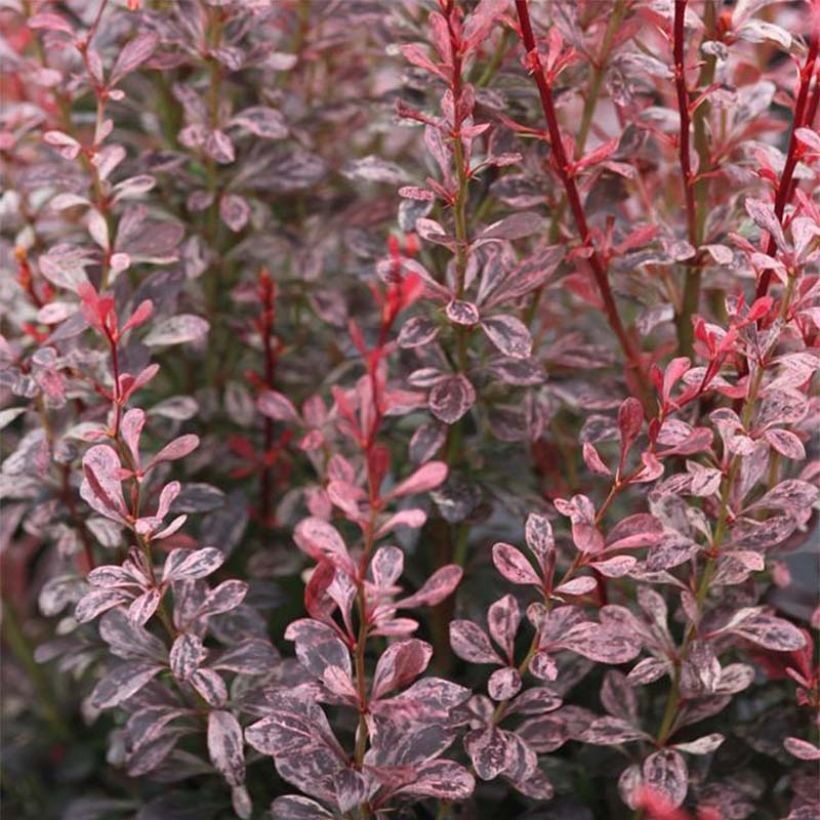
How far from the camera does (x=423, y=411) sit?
1.21 meters

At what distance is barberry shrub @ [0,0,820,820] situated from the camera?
0.84m

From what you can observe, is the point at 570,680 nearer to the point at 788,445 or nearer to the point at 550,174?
the point at 788,445

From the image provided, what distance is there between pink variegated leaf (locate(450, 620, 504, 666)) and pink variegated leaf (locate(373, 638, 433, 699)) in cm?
6

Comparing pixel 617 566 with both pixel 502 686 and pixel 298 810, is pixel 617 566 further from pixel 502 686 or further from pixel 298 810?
pixel 298 810

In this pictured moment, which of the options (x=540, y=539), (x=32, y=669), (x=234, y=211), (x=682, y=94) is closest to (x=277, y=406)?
(x=234, y=211)

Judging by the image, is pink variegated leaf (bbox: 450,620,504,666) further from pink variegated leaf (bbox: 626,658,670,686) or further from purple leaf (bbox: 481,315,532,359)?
purple leaf (bbox: 481,315,532,359)

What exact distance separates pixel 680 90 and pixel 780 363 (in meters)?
0.20

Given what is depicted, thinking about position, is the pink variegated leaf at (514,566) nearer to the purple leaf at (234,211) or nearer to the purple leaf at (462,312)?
the purple leaf at (462,312)

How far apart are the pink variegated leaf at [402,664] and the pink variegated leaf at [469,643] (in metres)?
0.06

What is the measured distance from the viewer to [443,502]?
3.39 ft

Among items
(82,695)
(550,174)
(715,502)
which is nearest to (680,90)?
(550,174)

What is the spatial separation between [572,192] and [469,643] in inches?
13.0

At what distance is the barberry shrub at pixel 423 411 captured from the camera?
33.1 inches

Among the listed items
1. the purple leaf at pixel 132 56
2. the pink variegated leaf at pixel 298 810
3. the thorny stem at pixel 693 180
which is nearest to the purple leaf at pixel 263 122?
the purple leaf at pixel 132 56
